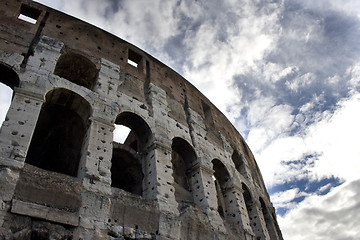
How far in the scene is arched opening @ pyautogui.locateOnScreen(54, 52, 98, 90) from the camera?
9286 mm

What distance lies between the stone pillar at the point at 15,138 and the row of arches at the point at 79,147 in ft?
3.24

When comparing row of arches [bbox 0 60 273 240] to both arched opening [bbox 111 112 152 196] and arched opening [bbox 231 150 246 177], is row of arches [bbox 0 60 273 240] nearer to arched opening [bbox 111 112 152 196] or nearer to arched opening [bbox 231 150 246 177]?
arched opening [bbox 111 112 152 196]

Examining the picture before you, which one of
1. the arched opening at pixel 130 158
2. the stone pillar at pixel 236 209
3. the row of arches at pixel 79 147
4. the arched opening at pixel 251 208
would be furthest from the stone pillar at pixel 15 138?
the arched opening at pixel 251 208

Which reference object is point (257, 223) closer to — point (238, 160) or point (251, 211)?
point (251, 211)

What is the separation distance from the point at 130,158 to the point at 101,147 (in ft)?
5.59

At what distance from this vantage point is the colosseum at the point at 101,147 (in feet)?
19.5

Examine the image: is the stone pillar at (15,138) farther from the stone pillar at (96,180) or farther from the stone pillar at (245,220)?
the stone pillar at (245,220)

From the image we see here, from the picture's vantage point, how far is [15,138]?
20.6 feet

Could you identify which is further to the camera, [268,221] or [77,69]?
[268,221]

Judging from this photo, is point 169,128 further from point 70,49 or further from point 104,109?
point 70,49

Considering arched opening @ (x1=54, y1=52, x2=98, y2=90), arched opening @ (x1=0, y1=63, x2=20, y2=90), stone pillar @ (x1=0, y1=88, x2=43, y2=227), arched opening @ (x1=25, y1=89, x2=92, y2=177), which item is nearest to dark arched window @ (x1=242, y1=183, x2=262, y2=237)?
arched opening @ (x1=25, y1=89, x2=92, y2=177)

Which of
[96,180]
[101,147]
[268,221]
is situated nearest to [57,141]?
[101,147]

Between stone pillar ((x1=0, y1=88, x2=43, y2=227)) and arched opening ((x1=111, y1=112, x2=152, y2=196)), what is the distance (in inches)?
98.7

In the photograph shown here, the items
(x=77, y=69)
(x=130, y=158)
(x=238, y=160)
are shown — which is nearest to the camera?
(x=130, y=158)
